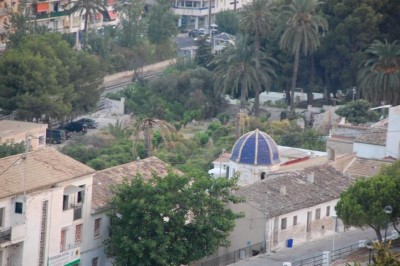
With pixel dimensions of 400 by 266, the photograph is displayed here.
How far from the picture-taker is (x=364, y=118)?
357 feet

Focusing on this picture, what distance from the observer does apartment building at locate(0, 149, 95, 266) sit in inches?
2692

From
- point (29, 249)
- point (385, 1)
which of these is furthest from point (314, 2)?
point (29, 249)

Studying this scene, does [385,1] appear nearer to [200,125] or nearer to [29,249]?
[200,125]

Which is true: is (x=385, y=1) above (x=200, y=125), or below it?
above

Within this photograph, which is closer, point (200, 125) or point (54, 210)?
point (54, 210)

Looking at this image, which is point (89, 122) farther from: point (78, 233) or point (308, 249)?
point (78, 233)

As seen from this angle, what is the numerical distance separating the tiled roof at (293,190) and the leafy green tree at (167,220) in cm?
475

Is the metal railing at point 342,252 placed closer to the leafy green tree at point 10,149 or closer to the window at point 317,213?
the window at point 317,213

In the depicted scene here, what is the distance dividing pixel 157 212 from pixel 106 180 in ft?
17.6

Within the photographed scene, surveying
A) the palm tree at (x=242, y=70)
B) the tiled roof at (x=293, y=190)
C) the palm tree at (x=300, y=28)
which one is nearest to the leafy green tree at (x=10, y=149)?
the tiled roof at (x=293, y=190)

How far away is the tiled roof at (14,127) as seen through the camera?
328 ft

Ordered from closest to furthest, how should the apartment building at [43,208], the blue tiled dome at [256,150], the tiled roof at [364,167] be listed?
the apartment building at [43,208] → the blue tiled dome at [256,150] → the tiled roof at [364,167]

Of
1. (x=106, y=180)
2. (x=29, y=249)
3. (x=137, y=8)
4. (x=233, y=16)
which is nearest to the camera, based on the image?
(x=29, y=249)

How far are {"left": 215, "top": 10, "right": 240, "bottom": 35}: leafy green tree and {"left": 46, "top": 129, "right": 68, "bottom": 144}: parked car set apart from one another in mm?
50104
